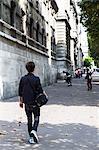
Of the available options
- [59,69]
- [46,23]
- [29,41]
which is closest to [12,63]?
[29,41]

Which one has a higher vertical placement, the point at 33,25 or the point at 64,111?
the point at 33,25

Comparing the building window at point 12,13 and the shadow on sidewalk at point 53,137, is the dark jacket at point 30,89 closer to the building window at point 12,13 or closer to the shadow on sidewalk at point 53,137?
the shadow on sidewalk at point 53,137

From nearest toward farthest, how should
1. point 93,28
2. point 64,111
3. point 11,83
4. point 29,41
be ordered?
point 64,111 → point 11,83 → point 29,41 → point 93,28

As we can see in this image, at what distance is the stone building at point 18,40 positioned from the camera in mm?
22375

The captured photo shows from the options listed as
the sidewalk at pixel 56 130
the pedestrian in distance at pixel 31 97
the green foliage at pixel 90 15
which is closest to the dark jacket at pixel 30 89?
the pedestrian in distance at pixel 31 97

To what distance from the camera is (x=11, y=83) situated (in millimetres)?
23422

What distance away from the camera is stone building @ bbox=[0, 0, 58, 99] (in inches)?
881

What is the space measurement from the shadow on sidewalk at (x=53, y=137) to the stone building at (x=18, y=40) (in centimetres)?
932

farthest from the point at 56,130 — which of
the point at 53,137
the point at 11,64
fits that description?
the point at 11,64

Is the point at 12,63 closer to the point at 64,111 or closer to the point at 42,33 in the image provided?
the point at 64,111

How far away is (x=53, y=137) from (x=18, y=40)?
15732 millimetres

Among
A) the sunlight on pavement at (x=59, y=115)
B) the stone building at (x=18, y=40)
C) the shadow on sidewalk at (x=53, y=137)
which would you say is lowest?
the shadow on sidewalk at (x=53, y=137)

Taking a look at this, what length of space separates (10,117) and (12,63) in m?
9.88

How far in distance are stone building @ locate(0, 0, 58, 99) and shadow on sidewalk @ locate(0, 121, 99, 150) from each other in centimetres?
932
